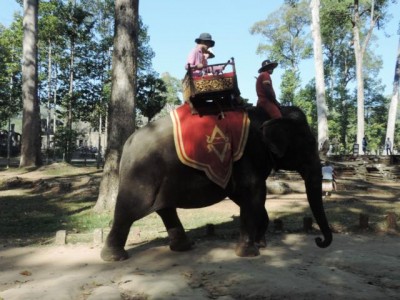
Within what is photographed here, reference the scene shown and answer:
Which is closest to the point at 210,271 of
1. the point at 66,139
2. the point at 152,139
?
the point at 152,139

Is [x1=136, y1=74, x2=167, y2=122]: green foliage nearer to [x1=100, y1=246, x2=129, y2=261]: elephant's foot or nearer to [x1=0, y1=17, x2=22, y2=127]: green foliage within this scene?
[x1=0, y1=17, x2=22, y2=127]: green foliage

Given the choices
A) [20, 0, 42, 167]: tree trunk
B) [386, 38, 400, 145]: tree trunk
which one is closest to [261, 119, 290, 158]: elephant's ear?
[20, 0, 42, 167]: tree trunk

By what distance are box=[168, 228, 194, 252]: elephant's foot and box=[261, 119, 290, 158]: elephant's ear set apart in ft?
6.45

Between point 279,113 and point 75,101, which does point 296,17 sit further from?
point 279,113

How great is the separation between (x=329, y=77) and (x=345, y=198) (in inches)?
1784

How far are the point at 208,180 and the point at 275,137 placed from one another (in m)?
1.16

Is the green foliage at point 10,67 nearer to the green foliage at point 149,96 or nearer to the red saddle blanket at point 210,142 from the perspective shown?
the green foliage at point 149,96

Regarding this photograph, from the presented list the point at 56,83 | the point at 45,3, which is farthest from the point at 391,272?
the point at 56,83

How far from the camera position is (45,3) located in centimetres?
3341

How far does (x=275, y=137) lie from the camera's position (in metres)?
6.46

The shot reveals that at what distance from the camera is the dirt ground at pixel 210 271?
486 centimetres

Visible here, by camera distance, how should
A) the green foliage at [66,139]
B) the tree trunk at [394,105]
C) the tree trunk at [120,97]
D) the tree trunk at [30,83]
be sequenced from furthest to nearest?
1. the tree trunk at [394,105]
2. the green foliage at [66,139]
3. the tree trunk at [30,83]
4. the tree trunk at [120,97]

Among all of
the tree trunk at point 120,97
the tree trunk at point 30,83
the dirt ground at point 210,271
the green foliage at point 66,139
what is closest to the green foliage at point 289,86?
the green foliage at point 66,139

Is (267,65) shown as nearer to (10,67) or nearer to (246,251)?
(246,251)
